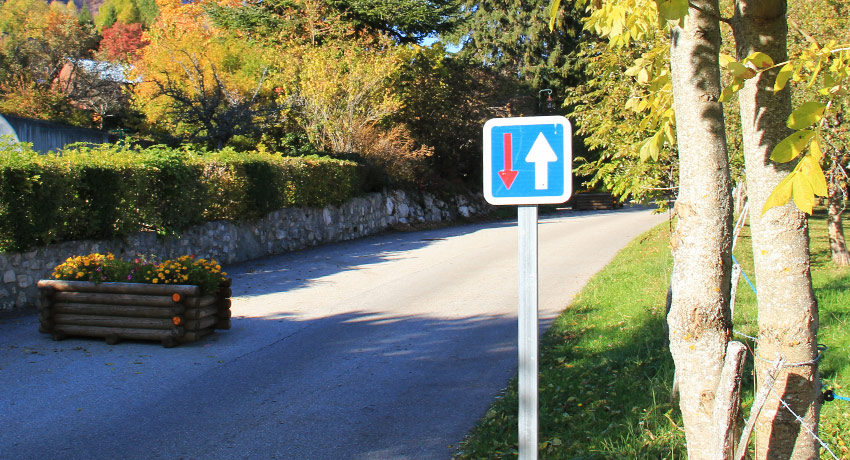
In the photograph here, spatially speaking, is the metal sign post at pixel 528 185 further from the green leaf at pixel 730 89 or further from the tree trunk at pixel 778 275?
the tree trunk at pixel 778 275

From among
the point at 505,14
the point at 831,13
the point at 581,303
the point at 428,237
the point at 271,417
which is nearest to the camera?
the point at 271,417

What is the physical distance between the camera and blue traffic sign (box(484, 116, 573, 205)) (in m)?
3.34

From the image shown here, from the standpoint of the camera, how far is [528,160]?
3.40 metres

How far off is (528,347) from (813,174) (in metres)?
1.45

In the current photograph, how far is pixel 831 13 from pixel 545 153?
39.5ft

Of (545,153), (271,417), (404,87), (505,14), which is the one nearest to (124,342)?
(271,417)

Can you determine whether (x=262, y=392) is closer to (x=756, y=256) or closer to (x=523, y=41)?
(x=756, y=256)

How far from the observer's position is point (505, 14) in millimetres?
42656

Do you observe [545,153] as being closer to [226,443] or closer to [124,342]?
[226,443]

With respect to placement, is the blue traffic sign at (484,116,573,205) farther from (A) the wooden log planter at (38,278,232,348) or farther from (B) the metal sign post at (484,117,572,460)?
(A) the wooden log planter at (38,278,232,348)

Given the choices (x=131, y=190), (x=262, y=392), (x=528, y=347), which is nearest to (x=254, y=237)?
(x=131, y=190)

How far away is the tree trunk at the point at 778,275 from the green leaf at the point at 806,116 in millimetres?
A: 1072

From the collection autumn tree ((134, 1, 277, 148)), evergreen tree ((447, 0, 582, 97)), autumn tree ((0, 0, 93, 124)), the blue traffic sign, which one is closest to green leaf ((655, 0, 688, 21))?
the blue traffic sign

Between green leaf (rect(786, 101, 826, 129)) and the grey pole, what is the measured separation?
1.16m
